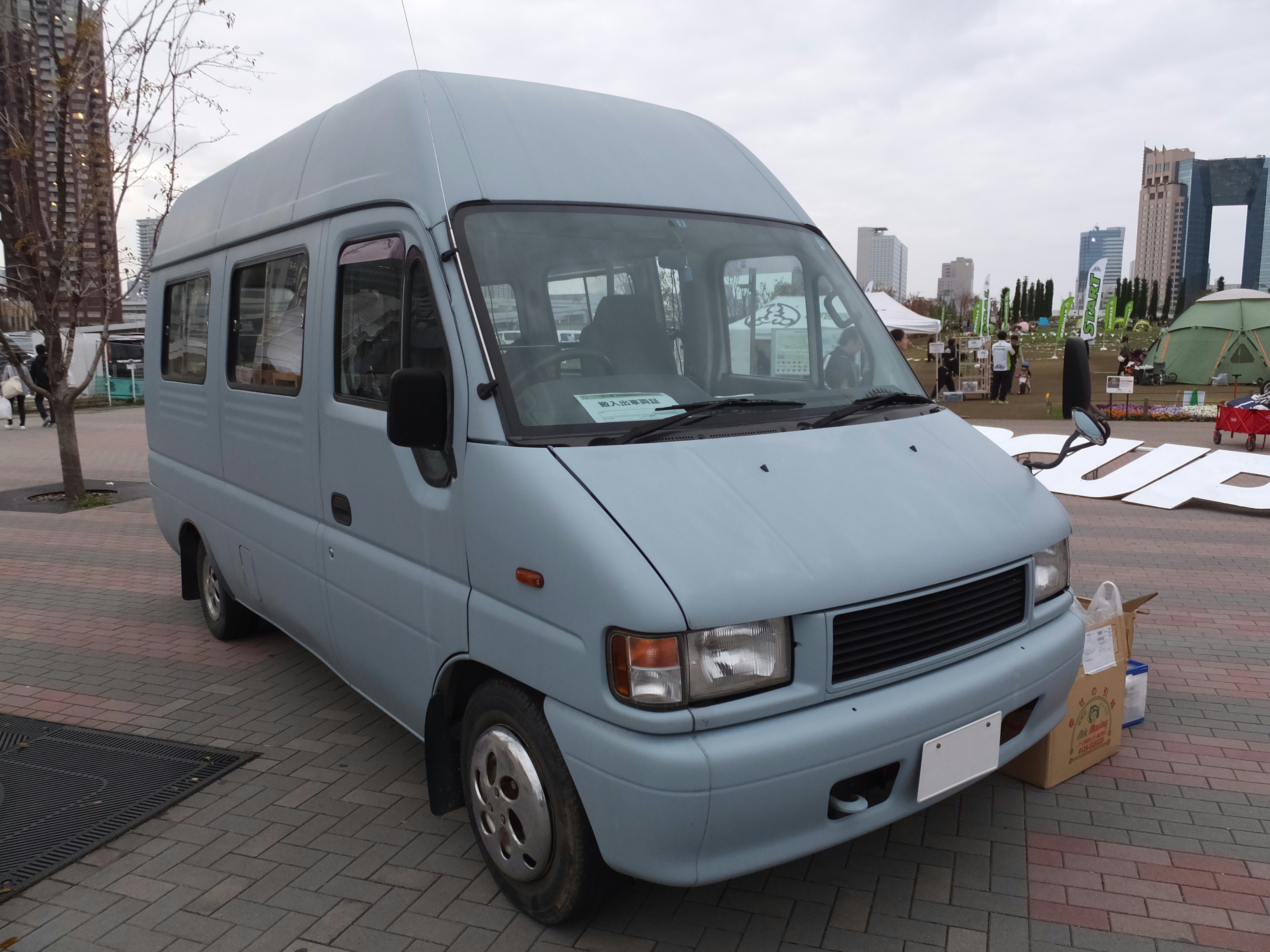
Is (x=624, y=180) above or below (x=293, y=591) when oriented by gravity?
above

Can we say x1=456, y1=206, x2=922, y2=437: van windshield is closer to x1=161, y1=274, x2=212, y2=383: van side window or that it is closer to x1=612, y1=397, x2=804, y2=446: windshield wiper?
x1=612, y1=397, x2=804, y2=446: windshield wiper

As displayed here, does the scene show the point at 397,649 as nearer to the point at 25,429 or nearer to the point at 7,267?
the point at 7,267

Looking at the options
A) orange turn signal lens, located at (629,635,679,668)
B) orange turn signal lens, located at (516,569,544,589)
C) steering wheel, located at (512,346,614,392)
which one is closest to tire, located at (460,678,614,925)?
orange turn signal lens, located at (516,569,544,589)

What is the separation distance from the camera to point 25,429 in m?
20.6

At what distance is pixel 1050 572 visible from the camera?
331 cm

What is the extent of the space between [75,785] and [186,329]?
108 inches

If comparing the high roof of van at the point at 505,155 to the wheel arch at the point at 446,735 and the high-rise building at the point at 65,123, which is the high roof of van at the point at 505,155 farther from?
the high-rise building at the point at 65,123

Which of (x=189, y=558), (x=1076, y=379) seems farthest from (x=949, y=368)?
(x=1076, y=379)

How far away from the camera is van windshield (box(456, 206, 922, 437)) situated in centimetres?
301

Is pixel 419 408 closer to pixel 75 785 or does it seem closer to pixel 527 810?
pixel 527 810

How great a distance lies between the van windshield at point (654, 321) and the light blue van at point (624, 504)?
0.04 feet

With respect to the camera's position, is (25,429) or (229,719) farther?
(25,429)

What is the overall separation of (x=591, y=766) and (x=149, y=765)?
2.74 metres

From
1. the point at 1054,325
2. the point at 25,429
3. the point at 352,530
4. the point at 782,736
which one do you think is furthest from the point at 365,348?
the point at 1054,325
